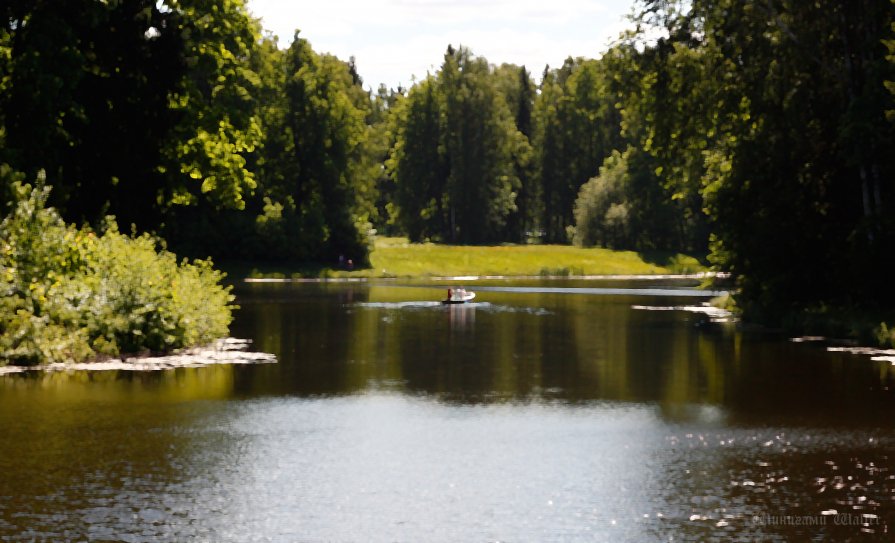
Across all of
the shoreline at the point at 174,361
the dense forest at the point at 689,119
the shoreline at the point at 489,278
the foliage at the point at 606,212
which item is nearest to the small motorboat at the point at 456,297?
the dense forest at the point at 689,119

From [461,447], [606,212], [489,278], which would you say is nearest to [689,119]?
[461,447]

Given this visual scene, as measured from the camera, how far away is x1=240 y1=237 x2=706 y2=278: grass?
106 metres

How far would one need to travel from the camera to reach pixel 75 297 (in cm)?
3384

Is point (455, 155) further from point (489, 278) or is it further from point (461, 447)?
point (461, 447)

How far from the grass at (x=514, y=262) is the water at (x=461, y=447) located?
6697 cm

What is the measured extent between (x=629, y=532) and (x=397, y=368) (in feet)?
60.7

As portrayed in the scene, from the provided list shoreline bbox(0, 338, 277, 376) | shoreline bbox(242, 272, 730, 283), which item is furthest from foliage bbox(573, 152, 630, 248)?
shoreline bbox(0, 338, 277, 376)

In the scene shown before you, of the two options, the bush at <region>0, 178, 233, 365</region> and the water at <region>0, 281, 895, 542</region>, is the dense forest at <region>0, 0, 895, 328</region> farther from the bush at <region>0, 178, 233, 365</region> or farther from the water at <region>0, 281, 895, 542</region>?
the water at <region>0, 281, 895, 542</region>

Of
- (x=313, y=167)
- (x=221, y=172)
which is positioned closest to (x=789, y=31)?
(x=221, y=172)

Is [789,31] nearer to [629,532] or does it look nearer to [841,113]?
[841,113]

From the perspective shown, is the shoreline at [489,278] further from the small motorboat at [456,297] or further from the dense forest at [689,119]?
the dense forest at [689,119]

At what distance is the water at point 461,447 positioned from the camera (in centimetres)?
1556

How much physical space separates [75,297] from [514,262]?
81.0 meters

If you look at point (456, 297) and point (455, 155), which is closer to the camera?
point (456, 297)
